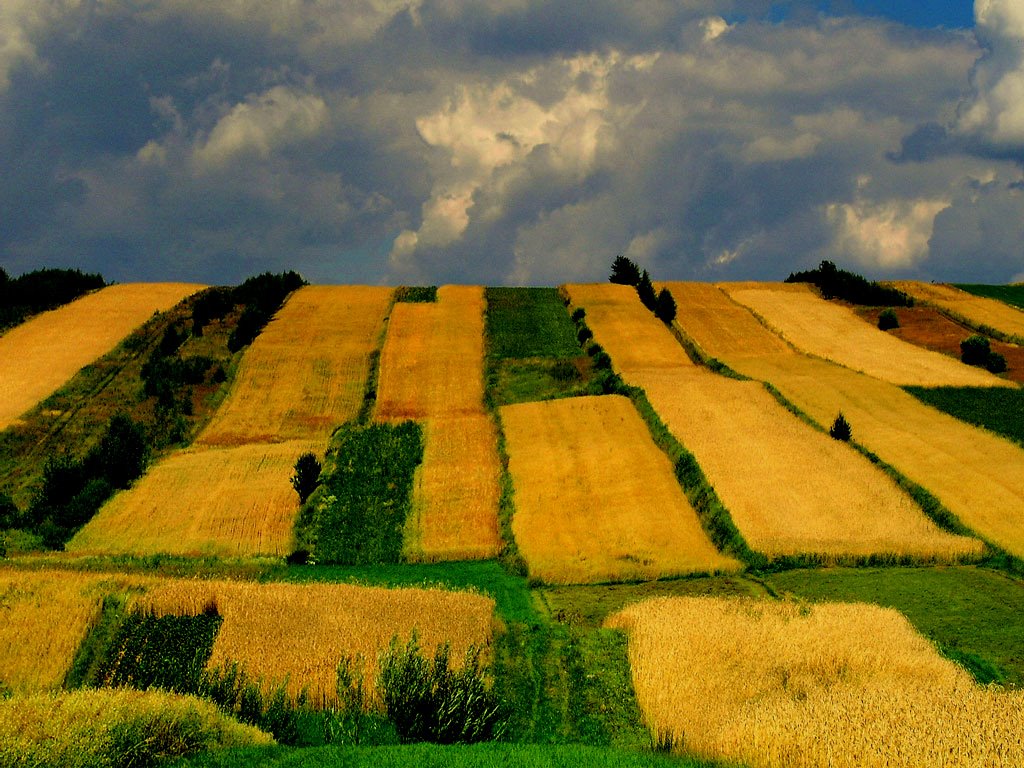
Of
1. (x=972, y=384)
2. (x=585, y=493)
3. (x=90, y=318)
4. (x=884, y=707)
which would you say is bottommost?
(x=884, y=707)

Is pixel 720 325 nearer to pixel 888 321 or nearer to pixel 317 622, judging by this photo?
pixel 888 321

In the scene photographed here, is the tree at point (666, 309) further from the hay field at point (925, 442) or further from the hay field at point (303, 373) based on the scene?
the hay field at point (303, 373)

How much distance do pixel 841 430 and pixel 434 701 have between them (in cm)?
3325

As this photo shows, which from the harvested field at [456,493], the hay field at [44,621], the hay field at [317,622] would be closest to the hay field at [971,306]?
the harvested field at [456,493]

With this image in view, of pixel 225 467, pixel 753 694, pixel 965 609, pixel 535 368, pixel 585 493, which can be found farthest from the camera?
pixel 535 368

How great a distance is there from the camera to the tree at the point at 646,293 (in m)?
85.2

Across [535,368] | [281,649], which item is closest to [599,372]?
[535,368]

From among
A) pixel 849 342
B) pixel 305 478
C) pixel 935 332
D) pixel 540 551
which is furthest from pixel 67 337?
pixel 935 332

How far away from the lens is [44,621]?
74.0 ft

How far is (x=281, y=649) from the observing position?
2178 centimetres

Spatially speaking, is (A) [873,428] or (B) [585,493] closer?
(B) [585,493]

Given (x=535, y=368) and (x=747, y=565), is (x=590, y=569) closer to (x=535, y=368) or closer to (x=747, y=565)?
(x=747, y=565)

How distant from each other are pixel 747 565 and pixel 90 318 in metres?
63.0

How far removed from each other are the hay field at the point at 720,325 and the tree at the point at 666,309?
76 centimetres
